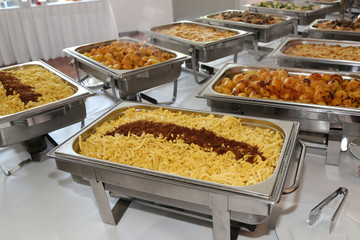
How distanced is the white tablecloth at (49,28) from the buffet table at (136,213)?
2752mm

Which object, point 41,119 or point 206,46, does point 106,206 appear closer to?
point 41,119

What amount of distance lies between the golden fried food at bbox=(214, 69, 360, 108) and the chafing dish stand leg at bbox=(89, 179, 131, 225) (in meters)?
0.86

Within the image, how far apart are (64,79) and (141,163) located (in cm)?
129

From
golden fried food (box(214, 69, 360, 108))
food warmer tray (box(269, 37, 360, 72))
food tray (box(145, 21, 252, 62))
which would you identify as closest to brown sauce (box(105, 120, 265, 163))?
golden fried food (box(214, 69, 360, 108))

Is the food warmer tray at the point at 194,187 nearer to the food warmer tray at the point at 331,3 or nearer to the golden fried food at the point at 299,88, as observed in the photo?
the golden fried food at the point at 299,88

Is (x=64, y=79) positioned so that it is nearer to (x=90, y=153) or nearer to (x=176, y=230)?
(x=90, y=153)

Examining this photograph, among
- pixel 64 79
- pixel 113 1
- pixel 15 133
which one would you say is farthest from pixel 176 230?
pixel 113 1

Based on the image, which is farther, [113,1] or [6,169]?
[113,1]

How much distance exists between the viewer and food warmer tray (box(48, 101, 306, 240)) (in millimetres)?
1028

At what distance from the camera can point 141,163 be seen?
1.25 metres

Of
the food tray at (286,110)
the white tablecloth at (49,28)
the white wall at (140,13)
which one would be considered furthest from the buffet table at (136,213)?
the white wall at (140,13)

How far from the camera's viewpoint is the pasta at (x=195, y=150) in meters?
1.16

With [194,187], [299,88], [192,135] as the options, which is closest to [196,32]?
[299,88]

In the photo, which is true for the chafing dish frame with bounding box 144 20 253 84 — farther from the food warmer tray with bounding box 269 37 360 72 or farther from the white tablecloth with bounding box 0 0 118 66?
the white tablecloth with bounding box 0 0 118 66
